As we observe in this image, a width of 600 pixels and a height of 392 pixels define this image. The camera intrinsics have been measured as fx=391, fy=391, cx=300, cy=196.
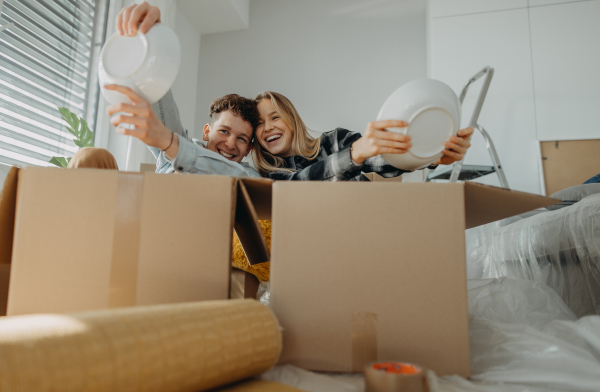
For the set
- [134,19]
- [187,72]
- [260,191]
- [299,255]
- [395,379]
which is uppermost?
[187,72]

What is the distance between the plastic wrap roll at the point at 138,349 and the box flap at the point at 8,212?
33 centimetres

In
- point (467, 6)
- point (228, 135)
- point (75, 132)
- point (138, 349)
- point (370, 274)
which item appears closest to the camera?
point (138, 349)

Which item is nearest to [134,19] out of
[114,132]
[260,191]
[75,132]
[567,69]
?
[260,191]

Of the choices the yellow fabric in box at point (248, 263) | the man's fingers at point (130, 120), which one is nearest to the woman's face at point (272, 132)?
the yellow fabric in box at point (248, 263)

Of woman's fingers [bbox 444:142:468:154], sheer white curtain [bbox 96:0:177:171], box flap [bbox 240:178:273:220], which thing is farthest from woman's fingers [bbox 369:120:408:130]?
sheer white curtain [bbox 96:0:177:171]

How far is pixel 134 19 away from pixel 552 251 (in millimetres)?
1068

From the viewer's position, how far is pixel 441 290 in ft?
1.73

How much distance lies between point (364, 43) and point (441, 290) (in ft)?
8.39

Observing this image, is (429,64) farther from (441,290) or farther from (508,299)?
(441,290)

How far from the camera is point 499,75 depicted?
7.22 feet

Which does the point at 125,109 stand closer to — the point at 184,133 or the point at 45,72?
the point at 184,133

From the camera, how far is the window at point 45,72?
5.52 ft

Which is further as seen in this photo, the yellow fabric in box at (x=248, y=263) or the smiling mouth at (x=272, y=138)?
the smiling mouth at (x=272, y=138)

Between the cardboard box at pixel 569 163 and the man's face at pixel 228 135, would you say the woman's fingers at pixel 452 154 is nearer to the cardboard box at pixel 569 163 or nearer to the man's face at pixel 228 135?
the man's face at pixel 228 135
